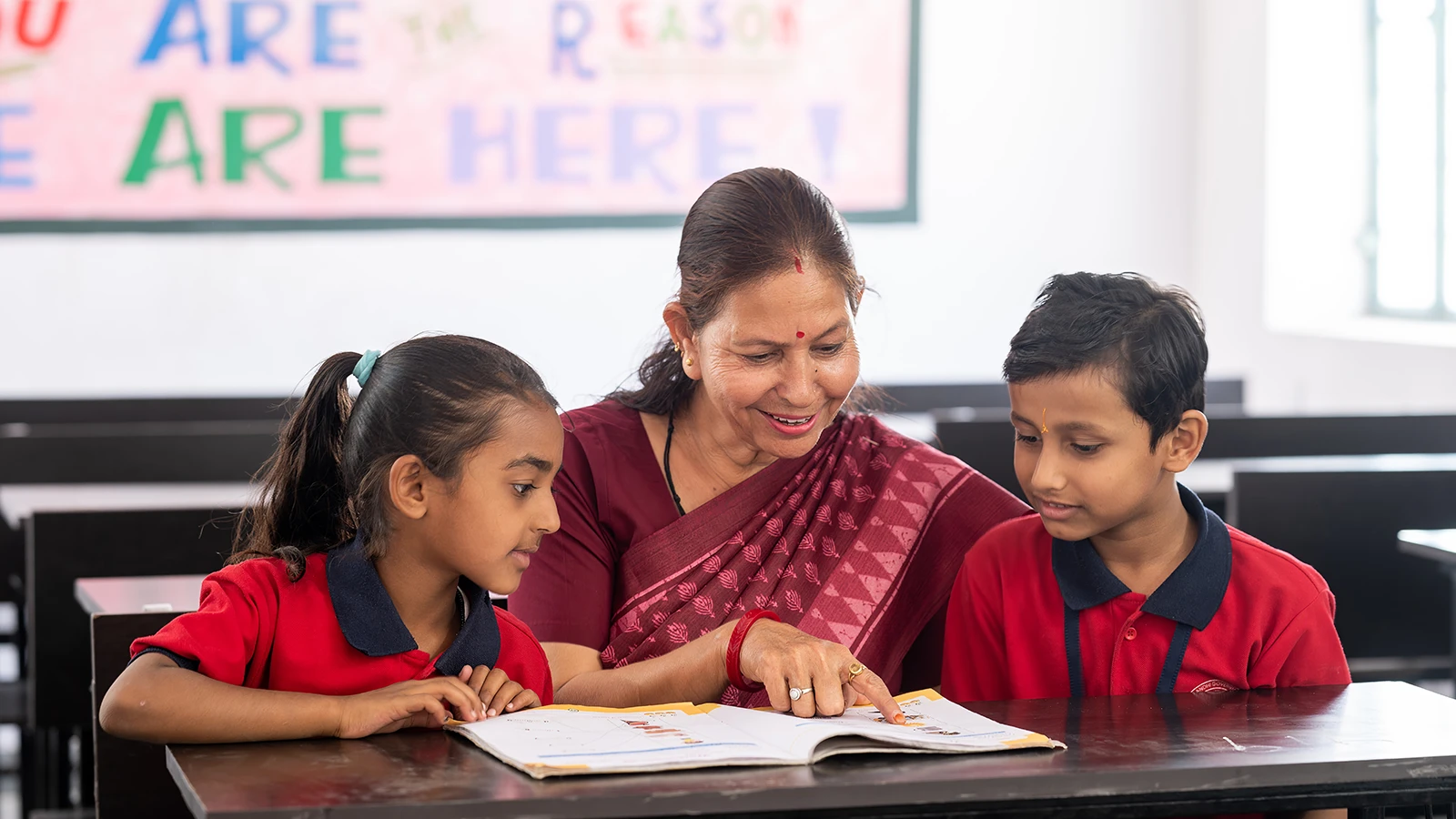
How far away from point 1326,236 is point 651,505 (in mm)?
3676

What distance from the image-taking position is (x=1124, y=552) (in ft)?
5.40

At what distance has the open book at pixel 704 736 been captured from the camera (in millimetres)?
1084

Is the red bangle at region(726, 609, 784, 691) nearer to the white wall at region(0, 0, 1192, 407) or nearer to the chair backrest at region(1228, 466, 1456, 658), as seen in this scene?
the chair backrest at region(1228, 466, 1456, 658)

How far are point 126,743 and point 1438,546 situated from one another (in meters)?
1.76

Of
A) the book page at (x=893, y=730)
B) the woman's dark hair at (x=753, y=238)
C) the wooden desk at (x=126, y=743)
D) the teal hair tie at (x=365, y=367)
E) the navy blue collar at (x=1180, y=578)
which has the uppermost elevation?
the woman's dark hair at (x=753, y=238)

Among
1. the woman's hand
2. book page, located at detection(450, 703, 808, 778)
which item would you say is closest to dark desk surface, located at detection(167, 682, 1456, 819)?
book page, located at detection(450, 703, 808, 778)

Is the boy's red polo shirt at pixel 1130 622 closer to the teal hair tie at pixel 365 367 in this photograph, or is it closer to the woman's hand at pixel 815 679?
the woman's hand at pixel 815 679

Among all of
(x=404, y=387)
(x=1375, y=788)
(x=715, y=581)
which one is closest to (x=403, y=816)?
(x=404, y=387)

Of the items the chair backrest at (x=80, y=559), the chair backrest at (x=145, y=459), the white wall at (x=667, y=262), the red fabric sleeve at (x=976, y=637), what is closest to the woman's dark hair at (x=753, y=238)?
the red fabric sleeve at (x=976, y=637)

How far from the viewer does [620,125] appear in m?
5.26

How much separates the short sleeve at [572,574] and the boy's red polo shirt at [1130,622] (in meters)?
0.39

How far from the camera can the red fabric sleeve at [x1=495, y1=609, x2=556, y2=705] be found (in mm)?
1499

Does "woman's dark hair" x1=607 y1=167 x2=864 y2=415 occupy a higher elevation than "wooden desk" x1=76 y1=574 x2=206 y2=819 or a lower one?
higher

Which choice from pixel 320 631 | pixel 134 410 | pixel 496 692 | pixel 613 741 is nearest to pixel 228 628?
pixel 320 631
